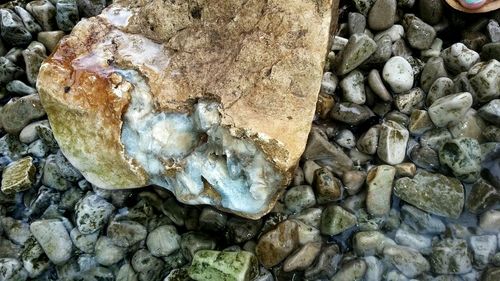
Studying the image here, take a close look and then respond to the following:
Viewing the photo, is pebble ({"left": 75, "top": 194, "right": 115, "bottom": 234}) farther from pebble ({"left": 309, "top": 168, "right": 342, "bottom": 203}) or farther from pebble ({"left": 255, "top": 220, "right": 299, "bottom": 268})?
pebble ({"left": 309, "top": 168, "right": 342, "bottom": 203})

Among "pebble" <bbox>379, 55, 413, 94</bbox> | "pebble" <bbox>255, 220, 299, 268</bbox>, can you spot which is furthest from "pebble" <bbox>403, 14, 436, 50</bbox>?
"pebble" <bbox>255, 220, 299, 268</bbox>

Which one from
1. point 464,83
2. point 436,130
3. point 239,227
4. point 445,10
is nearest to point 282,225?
point 239,227

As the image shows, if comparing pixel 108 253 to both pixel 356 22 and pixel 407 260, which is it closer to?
pixel 407 260

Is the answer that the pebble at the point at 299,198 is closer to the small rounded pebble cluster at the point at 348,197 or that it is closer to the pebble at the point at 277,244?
→ the small rounded pebble cluster at the point at 348,197

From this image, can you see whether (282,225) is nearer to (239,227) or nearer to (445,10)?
(239,227)

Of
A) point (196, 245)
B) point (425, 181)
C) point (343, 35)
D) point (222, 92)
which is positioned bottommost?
point (196, 245)

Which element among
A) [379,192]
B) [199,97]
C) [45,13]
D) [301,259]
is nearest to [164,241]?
[301,259]

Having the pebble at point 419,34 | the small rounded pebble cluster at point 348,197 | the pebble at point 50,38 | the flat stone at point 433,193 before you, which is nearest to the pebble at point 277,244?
the small rounded pebble cluster at point 348,197
